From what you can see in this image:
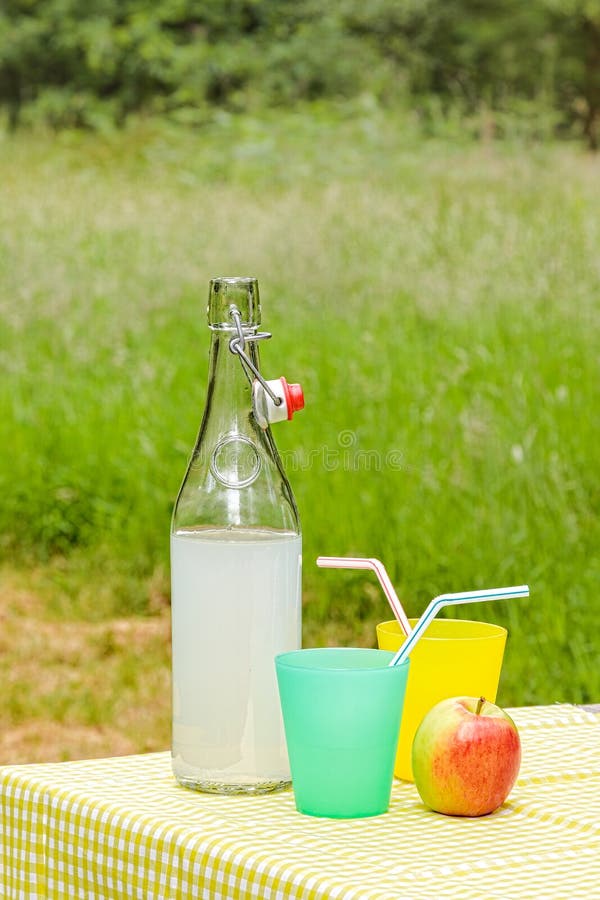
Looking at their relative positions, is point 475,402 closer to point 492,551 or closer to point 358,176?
point 492,551

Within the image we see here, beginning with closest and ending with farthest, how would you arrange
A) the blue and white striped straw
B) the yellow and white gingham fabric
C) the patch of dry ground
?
the yellow and white gingham fabric, the blue and white striped straw, the patch of dry ground

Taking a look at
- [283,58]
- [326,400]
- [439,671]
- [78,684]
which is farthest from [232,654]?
[283,58]

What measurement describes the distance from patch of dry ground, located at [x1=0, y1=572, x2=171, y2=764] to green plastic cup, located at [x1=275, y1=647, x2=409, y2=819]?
7.31 feet

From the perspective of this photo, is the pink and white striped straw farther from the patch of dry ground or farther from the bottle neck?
the patch of dry ground

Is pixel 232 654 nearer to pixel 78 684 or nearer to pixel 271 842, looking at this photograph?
pixel 271 842

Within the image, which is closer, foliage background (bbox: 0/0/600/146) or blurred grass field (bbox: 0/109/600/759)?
blurred grass field (bbox: 0/109/600/759)

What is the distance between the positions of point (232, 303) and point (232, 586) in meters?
0.20

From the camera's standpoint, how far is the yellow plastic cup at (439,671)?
0.93m

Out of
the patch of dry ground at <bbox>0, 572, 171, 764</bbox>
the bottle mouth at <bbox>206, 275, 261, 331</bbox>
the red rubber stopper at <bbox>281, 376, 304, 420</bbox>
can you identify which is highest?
the bottle mouth at <bbox>206, 275, 261, 331</bbox>

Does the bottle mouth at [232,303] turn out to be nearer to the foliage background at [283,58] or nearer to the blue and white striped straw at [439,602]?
the blue and white striped straw at [439,602]

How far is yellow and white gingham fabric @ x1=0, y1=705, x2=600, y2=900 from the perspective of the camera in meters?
0.74

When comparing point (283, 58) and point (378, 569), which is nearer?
point (378, 569)

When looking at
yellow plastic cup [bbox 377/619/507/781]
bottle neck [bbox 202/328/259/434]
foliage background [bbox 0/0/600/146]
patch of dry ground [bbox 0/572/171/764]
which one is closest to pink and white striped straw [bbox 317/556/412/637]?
yellow plastic cup [bbox 377/619/507/781]

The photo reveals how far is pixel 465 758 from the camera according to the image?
2.74ft
